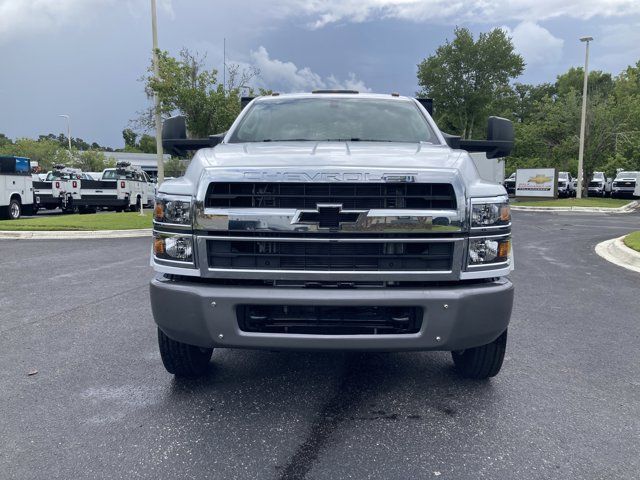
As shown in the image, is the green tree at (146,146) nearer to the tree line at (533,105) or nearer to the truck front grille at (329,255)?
the tree line at (533,105)

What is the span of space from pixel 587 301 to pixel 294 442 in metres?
4.93

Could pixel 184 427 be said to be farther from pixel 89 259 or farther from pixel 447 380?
pixel 89 259

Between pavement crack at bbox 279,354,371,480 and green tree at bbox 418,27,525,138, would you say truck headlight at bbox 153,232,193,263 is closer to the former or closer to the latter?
pavement crack at bbox 279,354,371,480

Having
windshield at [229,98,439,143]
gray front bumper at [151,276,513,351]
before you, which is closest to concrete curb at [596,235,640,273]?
windshield at [229,98,439,143]

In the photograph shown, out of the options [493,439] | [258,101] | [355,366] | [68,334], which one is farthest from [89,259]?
[493,439]

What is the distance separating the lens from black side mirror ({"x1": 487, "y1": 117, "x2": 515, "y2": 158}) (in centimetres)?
455

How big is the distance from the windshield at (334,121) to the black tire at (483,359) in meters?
1.69

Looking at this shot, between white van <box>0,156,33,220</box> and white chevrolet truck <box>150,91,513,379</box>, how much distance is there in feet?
56.0

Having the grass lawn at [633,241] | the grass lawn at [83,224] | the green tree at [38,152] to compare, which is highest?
the green tree at [38,152]

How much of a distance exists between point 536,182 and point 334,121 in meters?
30.2

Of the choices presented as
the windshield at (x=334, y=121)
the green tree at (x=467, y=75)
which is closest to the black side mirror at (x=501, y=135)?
the windshield at (x=334, y=121)

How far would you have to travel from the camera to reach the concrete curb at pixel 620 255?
9398 mm

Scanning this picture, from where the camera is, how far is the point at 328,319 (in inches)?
121

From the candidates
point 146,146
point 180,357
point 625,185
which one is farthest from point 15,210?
point 146,146
